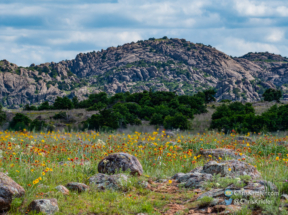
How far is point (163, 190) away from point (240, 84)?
182 meters

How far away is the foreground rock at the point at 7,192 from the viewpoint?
4.29 metres

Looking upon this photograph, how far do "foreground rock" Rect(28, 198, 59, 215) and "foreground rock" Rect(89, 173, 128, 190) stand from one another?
110cm

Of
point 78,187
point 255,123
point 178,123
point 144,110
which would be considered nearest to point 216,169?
point 78,187

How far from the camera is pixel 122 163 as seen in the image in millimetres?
6250

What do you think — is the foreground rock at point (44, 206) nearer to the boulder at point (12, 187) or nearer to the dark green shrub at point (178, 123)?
the boulder at point (12, 187)

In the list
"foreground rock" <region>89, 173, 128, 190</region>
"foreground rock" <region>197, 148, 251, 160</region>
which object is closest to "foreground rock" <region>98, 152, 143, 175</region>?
"foreground rock" <region>89, 173, 128, 190</region>

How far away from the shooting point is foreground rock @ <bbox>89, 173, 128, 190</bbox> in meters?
5.33

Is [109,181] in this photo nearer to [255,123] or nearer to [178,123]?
[178,123]

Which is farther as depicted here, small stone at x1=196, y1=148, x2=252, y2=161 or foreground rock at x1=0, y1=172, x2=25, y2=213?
small stone at x1=196, y1=148, x2=252, y2=161

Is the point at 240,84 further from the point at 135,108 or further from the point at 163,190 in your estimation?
the point at 163,190

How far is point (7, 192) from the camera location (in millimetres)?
4363

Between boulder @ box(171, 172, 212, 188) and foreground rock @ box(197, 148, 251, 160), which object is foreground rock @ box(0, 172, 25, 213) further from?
foreground rock @ box(197, 148, 251, 160)

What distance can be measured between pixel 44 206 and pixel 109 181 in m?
1.60

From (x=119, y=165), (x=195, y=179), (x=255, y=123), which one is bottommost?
(x=255, y=123)
